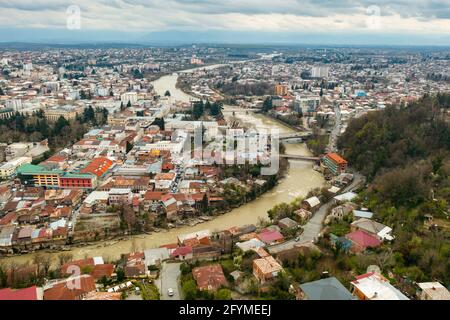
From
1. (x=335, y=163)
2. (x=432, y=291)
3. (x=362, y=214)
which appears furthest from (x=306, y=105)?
(x=432, y=291)

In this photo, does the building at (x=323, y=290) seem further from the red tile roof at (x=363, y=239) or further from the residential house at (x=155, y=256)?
the residential house at (x=155, y=256)

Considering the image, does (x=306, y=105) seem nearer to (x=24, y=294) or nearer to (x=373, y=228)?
(x=373, y=228)

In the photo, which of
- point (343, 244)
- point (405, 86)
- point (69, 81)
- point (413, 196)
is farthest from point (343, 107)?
point (69, 81)

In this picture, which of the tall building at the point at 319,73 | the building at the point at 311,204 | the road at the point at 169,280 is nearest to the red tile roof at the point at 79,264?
the road at the point at 169,280

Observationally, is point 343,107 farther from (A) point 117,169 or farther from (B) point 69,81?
(B) point 69,81

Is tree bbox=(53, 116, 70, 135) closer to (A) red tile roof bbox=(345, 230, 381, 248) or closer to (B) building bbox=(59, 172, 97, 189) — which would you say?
(B) building bbox=(59, 172, 97, 189)
